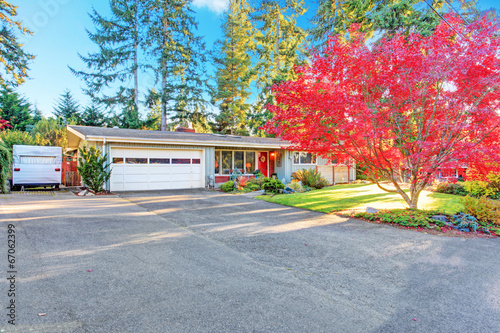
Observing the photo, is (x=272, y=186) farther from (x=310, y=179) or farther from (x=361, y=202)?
(x=361, y=202)

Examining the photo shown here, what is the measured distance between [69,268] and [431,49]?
837 cm

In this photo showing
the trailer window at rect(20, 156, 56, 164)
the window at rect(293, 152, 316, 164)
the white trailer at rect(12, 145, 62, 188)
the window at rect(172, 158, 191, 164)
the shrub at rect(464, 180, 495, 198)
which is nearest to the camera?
the shrub at rect(464, 180, 495, 198)

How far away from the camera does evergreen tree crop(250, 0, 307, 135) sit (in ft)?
82.4

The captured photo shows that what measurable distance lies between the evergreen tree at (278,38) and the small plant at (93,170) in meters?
15.9

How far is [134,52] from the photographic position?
2477cm

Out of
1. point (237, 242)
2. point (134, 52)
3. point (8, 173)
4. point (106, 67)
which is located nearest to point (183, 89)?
point (134, 52)

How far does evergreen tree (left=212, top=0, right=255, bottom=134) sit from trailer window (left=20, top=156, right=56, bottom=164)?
16.4 meters

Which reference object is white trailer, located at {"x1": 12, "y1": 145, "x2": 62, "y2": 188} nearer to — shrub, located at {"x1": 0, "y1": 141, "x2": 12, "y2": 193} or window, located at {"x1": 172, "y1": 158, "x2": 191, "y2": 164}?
window, located at {"x1": 172, "y1": 158, "x2": 191, "y2": 164}

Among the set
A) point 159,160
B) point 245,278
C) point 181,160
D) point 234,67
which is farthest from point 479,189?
point 234,67

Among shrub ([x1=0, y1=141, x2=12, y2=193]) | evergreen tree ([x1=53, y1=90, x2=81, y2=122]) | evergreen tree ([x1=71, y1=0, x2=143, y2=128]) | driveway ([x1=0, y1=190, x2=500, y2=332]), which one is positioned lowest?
driveway ([x1=0, y1=190, x2=500, y2=332])

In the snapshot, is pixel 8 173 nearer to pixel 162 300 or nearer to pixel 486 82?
pixel 162 300

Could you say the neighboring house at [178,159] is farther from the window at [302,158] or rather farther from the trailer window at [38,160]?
the trailer window at [38,160]

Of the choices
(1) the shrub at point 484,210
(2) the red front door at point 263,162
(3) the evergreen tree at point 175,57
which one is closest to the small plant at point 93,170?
(2) the red front door at point 263,162

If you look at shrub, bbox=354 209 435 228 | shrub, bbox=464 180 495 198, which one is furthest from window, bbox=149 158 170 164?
shrub, bbox=464 180 495 198
